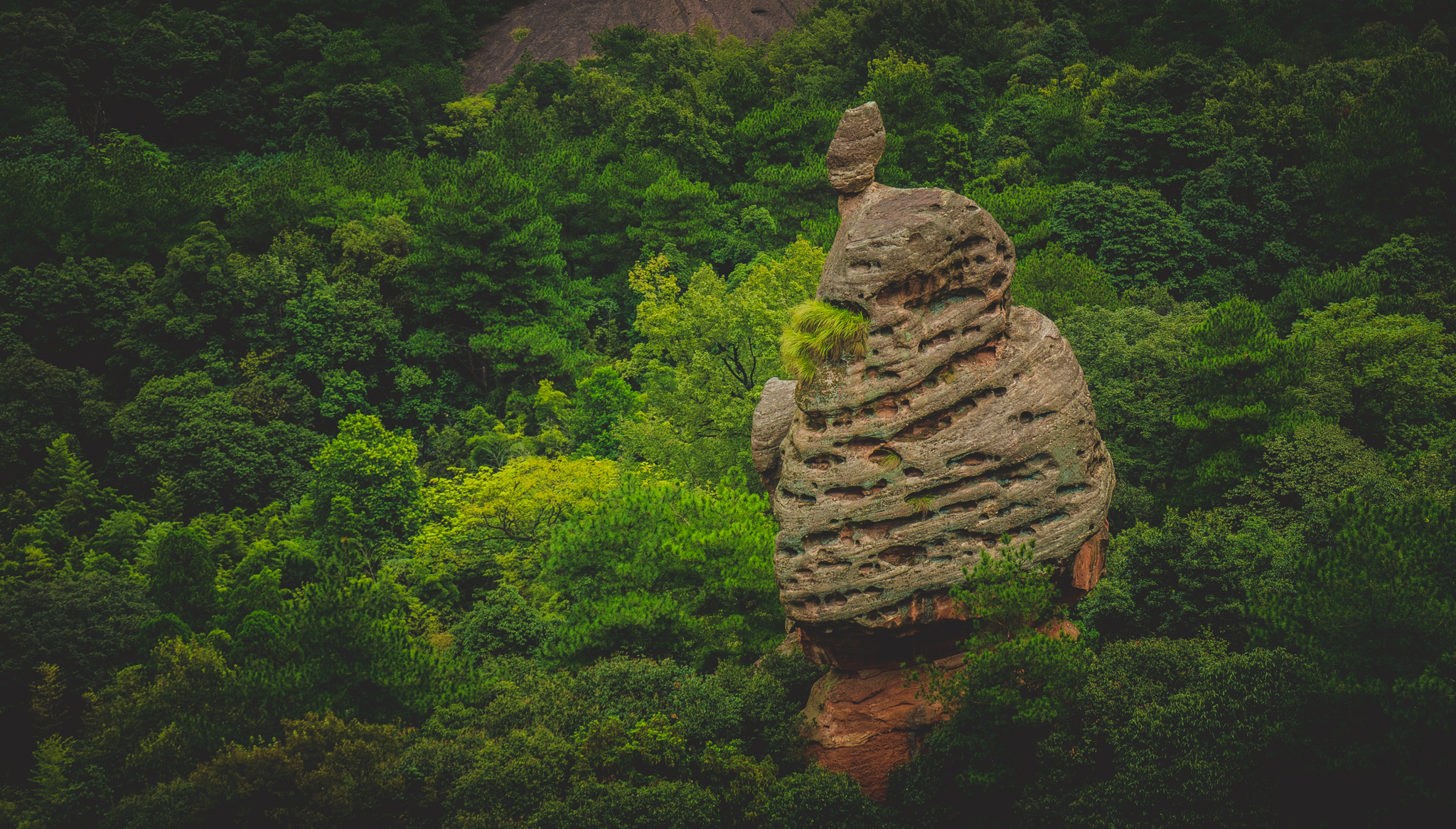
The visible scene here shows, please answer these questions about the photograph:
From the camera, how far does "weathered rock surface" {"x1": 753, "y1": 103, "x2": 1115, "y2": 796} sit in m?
17.3

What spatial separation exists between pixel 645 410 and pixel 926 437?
3037 centimetres

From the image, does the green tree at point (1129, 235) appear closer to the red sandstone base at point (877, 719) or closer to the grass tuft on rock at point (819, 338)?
the red sandstone base at point (877, 719)

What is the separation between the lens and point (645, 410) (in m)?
47.1

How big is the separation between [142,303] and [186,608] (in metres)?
23.1

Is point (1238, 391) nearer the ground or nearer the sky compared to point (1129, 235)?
nearer the ground

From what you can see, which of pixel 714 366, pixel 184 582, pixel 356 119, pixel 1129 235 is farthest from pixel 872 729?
pixel 356 119

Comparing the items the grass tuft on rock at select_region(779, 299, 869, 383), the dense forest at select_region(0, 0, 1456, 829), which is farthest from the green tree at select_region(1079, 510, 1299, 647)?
the grass tuft on rock at select_region(779, 299, 869, 383)

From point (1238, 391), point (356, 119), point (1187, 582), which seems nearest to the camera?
point (1187, 582)

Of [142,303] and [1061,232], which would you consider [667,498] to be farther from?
[142,303]

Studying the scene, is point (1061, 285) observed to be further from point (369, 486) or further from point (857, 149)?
point (369, 486)

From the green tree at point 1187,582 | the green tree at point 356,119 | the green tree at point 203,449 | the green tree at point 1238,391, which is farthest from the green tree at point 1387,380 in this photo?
the green tree at point 356,119

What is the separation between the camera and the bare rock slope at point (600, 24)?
9119 cm

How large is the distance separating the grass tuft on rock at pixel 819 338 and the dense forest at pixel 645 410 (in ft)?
14.8

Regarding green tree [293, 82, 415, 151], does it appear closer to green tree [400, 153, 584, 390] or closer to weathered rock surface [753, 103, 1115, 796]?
green tree [400, 153, 584, 390]
